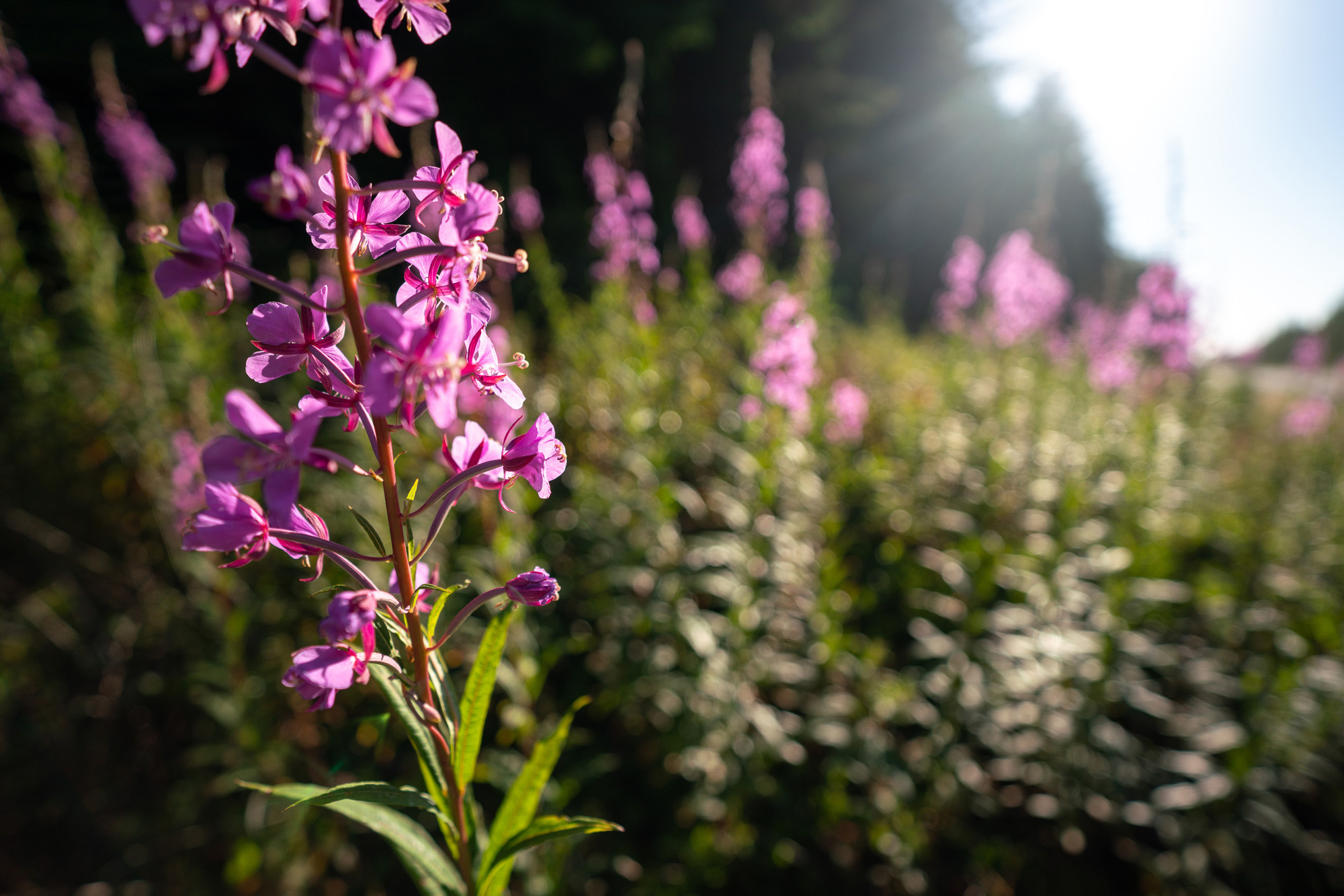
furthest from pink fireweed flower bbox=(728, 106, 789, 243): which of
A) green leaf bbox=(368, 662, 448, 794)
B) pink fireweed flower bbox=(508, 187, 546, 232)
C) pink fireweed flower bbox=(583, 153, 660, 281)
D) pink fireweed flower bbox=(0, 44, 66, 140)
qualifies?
pink fireweed flower bbox=(0, 44, 66, 140)

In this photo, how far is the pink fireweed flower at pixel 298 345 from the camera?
29.8 inches

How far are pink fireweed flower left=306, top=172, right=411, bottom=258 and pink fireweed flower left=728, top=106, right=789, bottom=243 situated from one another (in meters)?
3.24

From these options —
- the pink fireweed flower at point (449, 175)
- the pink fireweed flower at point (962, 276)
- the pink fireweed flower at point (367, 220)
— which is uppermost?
the pink fireweed flower at point (962, 276)

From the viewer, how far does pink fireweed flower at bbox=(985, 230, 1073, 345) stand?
523 centimetres

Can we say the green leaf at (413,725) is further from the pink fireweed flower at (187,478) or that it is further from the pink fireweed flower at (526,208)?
the pink fireweed flower at (526,208)

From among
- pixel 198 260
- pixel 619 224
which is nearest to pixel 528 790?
pixel 198 260

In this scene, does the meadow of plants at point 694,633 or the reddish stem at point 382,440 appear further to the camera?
the meadow of plants at point 694,633

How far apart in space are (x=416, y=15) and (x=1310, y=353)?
37.3 feet

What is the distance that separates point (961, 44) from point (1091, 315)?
14.3 m

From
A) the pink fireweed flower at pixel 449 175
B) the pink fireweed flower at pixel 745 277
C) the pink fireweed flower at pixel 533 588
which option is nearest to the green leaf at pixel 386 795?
the pink fireweed flower at pixel 533 588

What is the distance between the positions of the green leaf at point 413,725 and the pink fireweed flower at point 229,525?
0.67 feet

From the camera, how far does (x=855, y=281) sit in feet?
50.1

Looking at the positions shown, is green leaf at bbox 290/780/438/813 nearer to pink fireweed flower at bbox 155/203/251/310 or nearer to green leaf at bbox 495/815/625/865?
green leaf at bbox 495/815/625/865

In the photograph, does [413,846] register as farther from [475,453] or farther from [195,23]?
[195,23]
